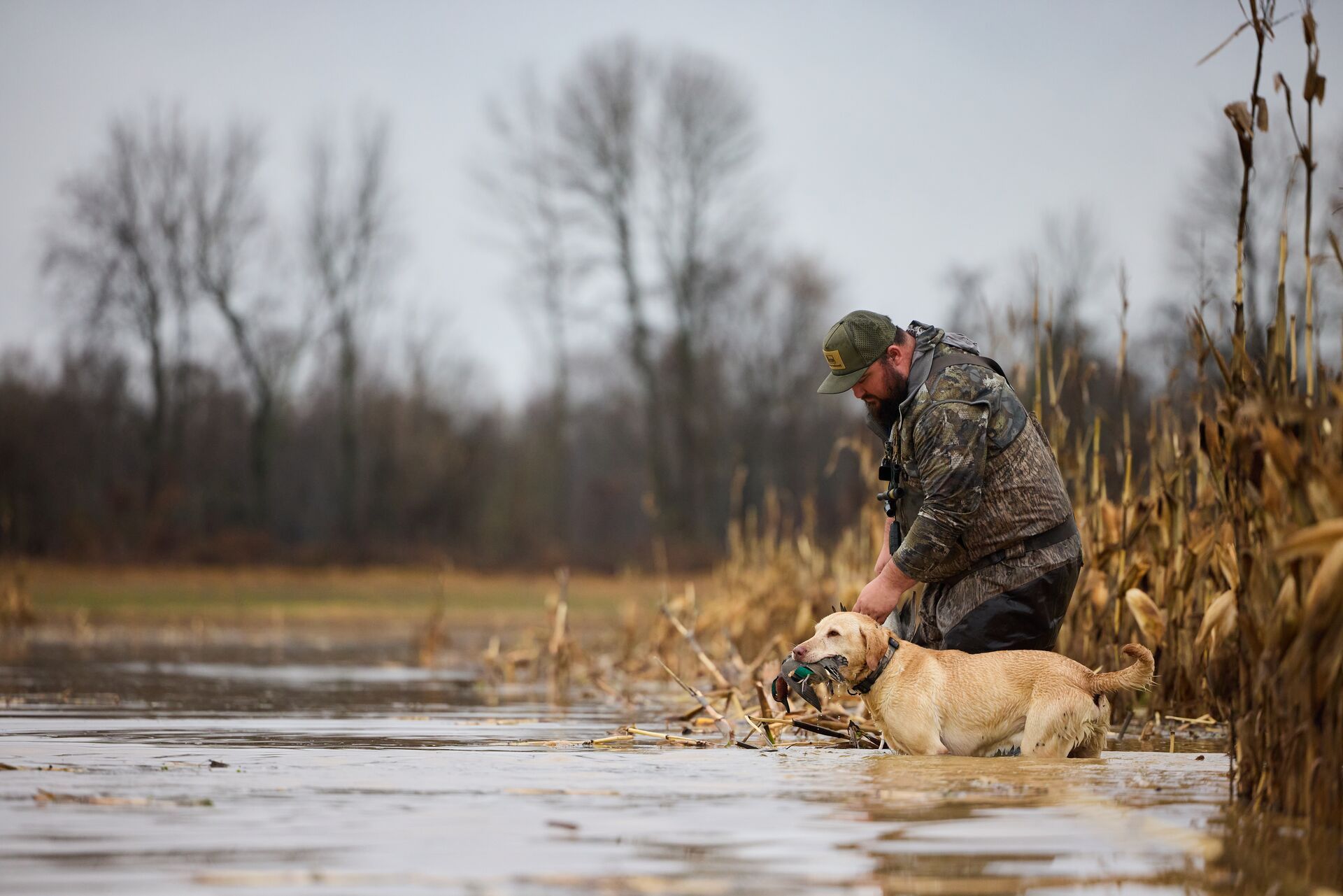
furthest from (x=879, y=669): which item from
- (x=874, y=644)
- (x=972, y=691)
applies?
(x=972, y=691)

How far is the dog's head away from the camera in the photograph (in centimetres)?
634

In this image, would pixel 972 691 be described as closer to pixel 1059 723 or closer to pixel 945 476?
pixel 1059 723

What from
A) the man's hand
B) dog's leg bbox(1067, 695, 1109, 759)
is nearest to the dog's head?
the man's hand

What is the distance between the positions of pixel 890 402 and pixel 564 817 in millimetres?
3103

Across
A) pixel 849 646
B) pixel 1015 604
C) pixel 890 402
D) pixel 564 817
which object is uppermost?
pixel 890 402

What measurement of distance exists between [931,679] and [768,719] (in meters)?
1.13

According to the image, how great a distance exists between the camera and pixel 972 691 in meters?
6.21

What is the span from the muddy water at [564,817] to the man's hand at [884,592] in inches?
27.0

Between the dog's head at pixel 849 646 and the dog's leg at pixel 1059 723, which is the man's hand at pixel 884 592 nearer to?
the dog's head at pixel 849 646

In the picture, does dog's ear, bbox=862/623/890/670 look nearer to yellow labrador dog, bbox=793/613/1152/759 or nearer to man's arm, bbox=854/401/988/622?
yellow labrador dog, bbox=793/613/1152/759

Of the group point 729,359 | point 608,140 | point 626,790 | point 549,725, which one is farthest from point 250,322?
point 626,790

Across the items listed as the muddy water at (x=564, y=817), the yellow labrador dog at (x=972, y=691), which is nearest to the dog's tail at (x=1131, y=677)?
the yellow labrador dog at (x=972, y=691)

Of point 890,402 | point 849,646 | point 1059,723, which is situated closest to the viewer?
point 1059,723

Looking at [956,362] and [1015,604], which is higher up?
[956,362]
